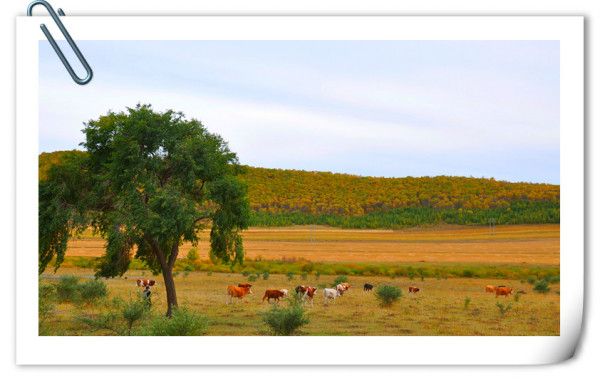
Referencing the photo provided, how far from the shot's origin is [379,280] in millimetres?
20891

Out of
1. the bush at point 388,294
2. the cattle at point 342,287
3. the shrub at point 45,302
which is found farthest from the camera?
the cattle at point 342,287

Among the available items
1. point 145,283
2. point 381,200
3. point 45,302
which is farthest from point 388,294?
point 45,302

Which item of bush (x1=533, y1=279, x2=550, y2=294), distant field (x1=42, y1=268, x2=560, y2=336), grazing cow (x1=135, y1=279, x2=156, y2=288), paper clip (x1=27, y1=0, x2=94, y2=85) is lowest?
distant field (x1=42, y1=268, x2=560, y2=336)

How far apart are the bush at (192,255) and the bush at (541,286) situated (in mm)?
7348

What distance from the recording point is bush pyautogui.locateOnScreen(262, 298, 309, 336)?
13.6 meters

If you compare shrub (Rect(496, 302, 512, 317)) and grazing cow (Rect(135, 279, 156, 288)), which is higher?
grazing cow (Rect(135, 279, 156, 288))

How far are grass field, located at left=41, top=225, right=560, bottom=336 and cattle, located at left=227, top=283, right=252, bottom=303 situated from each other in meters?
0.18

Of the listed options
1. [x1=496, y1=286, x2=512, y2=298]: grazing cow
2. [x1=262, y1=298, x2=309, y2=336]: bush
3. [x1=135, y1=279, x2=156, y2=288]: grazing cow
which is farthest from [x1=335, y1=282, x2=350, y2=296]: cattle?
[x1=262, y1=298, x2=309, y2=336]: bush

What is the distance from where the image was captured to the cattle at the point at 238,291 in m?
18.0

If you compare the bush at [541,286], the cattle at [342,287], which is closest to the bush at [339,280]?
the cattle at [342,287]

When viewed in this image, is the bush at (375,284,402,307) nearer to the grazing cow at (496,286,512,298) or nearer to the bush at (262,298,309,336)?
the grazing cow at (496,286,512,298)

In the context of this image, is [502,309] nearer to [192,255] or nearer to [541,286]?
[541,286]
